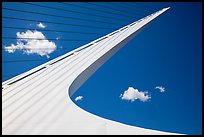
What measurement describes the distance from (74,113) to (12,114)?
62 centimetres

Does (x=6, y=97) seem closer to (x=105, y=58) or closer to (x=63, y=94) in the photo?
(x=63, y=94)

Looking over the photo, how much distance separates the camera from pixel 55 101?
8.82 feet

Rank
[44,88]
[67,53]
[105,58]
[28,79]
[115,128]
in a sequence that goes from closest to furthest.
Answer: [115,128] → [44,88] → [28,79] → [105,58] → [67,53]

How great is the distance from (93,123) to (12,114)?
2.84 ft

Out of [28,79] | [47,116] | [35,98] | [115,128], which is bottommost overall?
[115,128]

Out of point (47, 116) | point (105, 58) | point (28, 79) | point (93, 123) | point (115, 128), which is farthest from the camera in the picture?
point (105, 58)

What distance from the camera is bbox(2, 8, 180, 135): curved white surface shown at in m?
2.06

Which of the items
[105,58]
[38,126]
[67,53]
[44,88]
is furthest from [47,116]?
[67,53]

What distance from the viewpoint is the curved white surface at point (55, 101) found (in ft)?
6.75

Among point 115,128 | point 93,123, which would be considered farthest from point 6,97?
point 115,128

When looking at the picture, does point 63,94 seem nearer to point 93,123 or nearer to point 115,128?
point 93,123

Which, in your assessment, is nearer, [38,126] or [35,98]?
[38,126]

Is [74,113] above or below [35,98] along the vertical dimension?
below

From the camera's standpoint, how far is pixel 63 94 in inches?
113
